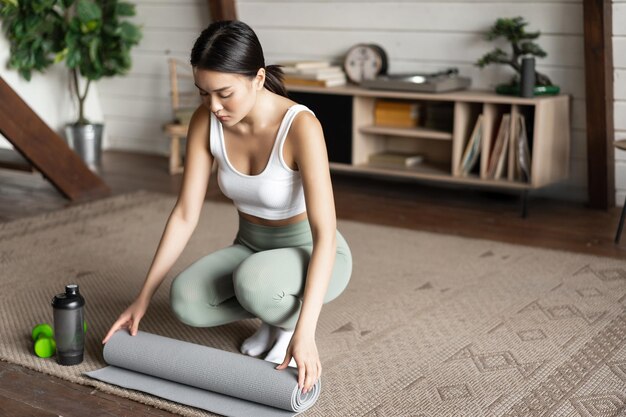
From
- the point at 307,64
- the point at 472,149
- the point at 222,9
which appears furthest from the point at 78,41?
the point at 472,149

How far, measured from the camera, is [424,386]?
2.06m

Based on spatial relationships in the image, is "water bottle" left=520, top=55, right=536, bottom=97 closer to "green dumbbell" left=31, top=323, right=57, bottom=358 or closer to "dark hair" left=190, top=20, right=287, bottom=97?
"dark hair" left=190, top=20, right=287, bottom=97

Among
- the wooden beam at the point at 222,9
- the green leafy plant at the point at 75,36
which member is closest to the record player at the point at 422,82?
the wooden beam at the point at 222,9

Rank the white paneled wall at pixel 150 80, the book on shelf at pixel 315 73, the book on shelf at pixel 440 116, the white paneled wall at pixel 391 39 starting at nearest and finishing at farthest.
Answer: the white paneled wall at pixel 391 39 → the book on shelf at pixel 440 116 → the book on shelf at pixel 315 73 → the white paneled wall at pixel 150 80

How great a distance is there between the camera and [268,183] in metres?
2.07

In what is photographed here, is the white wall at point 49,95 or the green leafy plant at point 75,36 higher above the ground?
the green leafy plant at point 75,36

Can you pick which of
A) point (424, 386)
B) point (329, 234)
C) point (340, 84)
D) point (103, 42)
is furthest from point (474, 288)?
point (103, 42)

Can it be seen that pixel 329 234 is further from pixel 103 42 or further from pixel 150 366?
pixel 103 42

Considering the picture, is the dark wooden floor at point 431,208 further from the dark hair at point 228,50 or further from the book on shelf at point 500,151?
the dark hair at point 228,50

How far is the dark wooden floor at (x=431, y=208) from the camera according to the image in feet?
11.5

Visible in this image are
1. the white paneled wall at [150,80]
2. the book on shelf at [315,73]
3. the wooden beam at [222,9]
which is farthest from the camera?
the white paneled wall at [150,80]

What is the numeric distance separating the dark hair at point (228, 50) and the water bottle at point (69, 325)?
2.13 feet

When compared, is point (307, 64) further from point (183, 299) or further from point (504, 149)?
point (183, 299)

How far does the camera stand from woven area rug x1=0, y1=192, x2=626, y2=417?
6.63 ft
